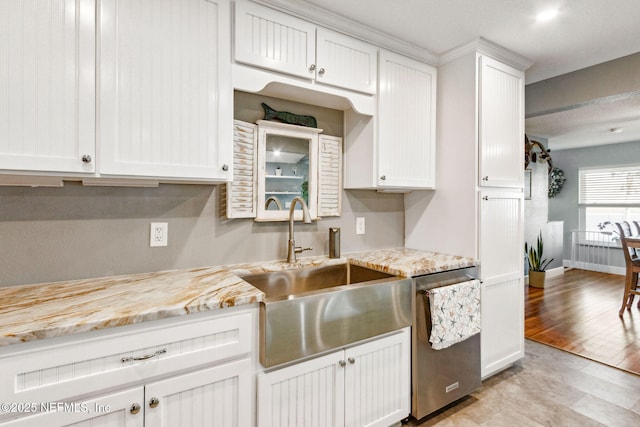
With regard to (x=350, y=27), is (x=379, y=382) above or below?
below

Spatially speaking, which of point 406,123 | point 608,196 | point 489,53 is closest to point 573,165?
point 608,196

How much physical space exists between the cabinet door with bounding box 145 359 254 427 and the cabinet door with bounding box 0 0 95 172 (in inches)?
35.4

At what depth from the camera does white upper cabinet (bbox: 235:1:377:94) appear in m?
1.64

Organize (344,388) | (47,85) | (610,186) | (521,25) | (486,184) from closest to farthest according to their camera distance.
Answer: (47,85), (344,388), (521,25), (486,184), (610,186)

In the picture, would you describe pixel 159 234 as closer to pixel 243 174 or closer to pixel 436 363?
pixel 243 174

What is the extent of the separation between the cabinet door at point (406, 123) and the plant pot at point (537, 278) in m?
3.72

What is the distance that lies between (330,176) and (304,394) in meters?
1.35

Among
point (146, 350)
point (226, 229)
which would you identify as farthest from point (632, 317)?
point (146, 350)

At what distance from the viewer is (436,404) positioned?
76.2 inches

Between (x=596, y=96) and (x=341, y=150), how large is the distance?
210 centimetres

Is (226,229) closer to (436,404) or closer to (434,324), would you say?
(434,324)

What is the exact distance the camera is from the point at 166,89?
1430 millimetres

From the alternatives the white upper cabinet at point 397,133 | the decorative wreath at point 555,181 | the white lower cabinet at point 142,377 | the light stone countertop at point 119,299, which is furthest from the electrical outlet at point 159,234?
the decorative wreath at point 555,181

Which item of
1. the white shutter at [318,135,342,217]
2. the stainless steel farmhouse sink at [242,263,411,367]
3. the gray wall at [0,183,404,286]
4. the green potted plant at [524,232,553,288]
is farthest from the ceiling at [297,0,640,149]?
the green potted plant at [524,232,553,288]
